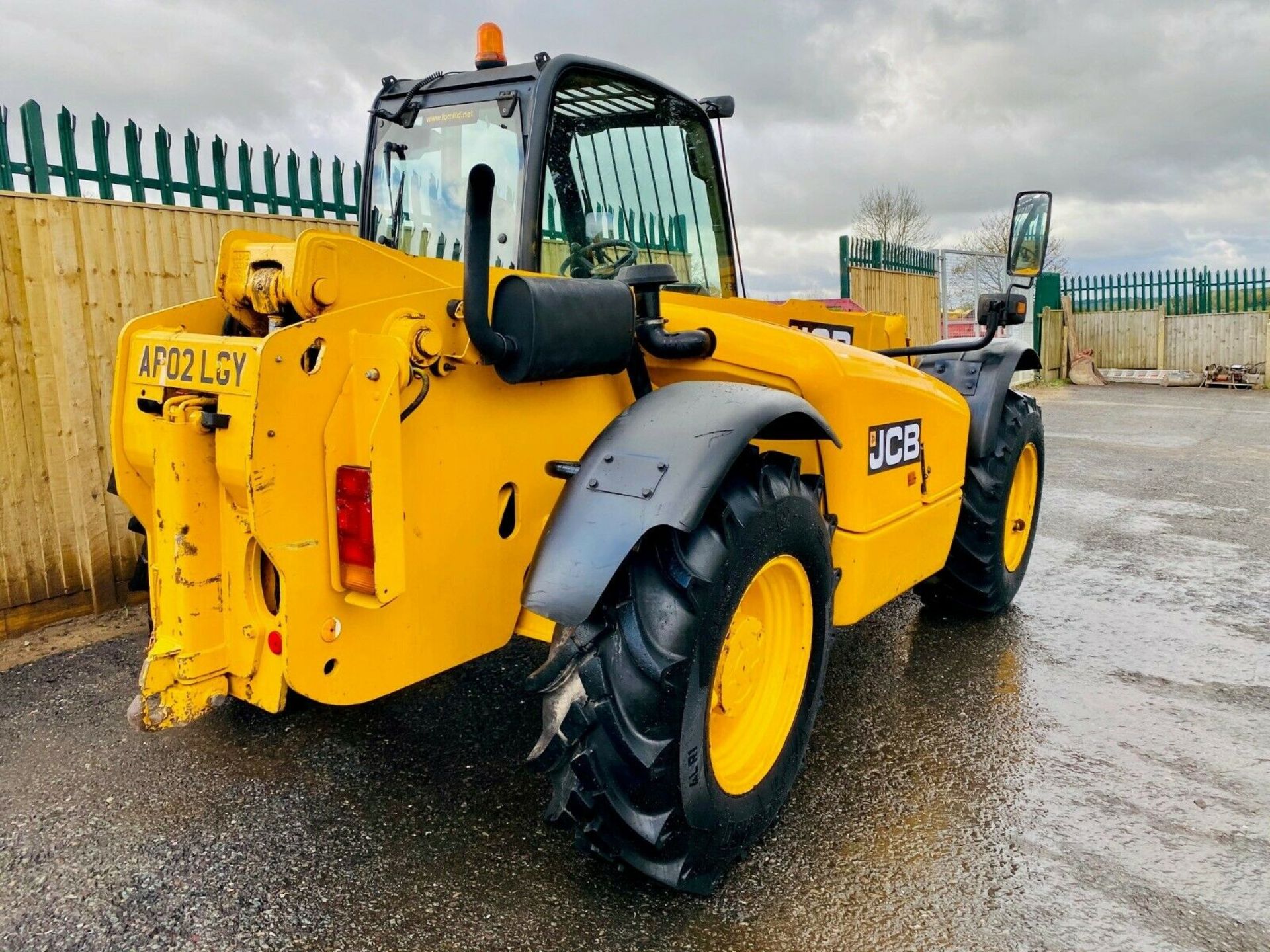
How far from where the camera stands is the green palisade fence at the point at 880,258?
1320 centimetres

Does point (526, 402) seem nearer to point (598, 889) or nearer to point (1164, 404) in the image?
point (598, 889)

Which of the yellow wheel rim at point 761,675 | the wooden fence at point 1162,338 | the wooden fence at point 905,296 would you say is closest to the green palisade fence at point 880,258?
the wooden fence at point 905,296

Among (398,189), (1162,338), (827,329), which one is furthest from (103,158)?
(1162,338)

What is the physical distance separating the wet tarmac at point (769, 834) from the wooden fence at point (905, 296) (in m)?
9.75

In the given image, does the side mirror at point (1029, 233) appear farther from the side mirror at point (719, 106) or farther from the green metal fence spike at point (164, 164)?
the green metal fence spike at point (164, 164)

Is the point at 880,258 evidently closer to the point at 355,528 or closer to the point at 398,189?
the point at 398,189

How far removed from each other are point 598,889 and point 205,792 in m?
1.37

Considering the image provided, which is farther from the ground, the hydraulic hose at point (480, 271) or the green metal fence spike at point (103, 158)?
the green metal fence spike at point (103, 158)

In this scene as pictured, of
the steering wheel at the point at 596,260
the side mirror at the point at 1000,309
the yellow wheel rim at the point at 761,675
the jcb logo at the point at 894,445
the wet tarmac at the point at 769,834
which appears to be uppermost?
the steering wheel at the point at 596,260

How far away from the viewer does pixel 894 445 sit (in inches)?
125

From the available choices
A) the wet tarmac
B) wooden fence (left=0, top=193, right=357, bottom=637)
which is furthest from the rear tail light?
wooden fence (left=0, top=193, right=357, bottom=637)

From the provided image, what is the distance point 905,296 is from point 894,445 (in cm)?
1251

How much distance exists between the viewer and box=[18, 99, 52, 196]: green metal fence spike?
4531 mm

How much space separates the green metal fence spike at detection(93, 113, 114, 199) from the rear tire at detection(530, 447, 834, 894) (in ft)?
13.6
